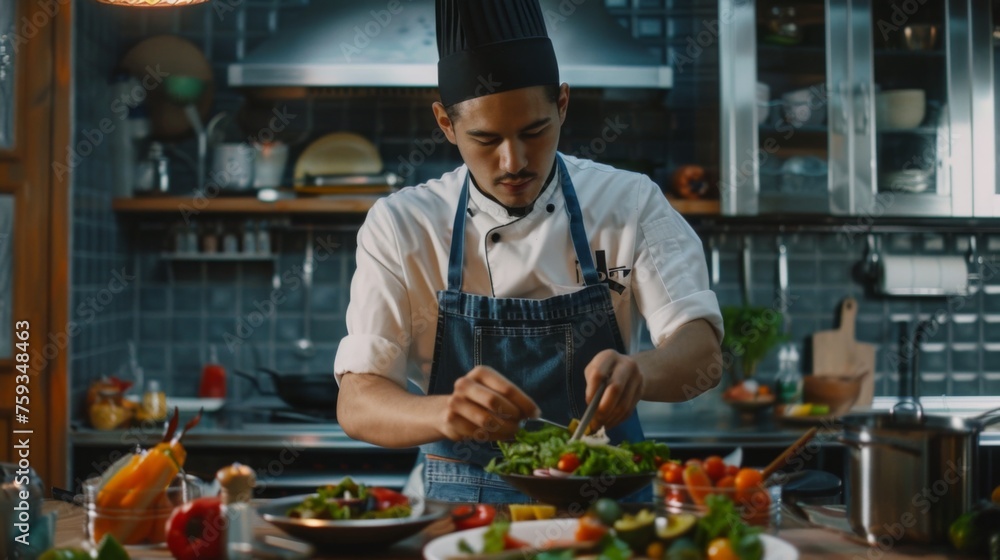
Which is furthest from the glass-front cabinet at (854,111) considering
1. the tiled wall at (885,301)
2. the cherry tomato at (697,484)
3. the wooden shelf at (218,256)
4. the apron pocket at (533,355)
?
the cherry tomato at (697,484)

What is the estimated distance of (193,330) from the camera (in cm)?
385

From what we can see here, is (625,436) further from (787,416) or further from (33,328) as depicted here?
(33,328)

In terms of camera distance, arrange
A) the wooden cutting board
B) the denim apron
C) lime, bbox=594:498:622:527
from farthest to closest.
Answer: the wooden cutting board, the denim apron, lime, bbox=594:498:622:527

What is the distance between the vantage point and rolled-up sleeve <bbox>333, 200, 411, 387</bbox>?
1.95 m

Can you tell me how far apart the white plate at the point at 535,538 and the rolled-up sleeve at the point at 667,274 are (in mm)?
697

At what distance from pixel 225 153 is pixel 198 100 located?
9.8 inches

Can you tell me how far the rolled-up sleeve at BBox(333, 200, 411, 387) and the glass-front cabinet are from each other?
162 centimetres

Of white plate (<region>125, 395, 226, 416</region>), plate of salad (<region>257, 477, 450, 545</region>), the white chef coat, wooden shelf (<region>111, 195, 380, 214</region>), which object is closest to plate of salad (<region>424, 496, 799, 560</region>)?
plate of salad (<region>257, 477, 450, 545</region>)

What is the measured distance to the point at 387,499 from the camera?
1.47 meters

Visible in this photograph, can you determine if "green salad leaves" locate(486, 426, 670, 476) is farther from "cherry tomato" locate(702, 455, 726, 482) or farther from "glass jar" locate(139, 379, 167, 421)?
"glass jar" locate(139, 379, 167, 421)

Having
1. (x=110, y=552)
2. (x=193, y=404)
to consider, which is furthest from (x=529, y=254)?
(x=193, y=404)

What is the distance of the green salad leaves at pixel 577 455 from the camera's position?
1.56 metres

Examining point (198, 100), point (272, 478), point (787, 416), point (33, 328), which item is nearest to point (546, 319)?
point (272, 478)

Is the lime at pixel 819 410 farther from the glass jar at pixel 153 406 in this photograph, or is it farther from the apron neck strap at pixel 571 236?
the glass jar at pixel 153 406
